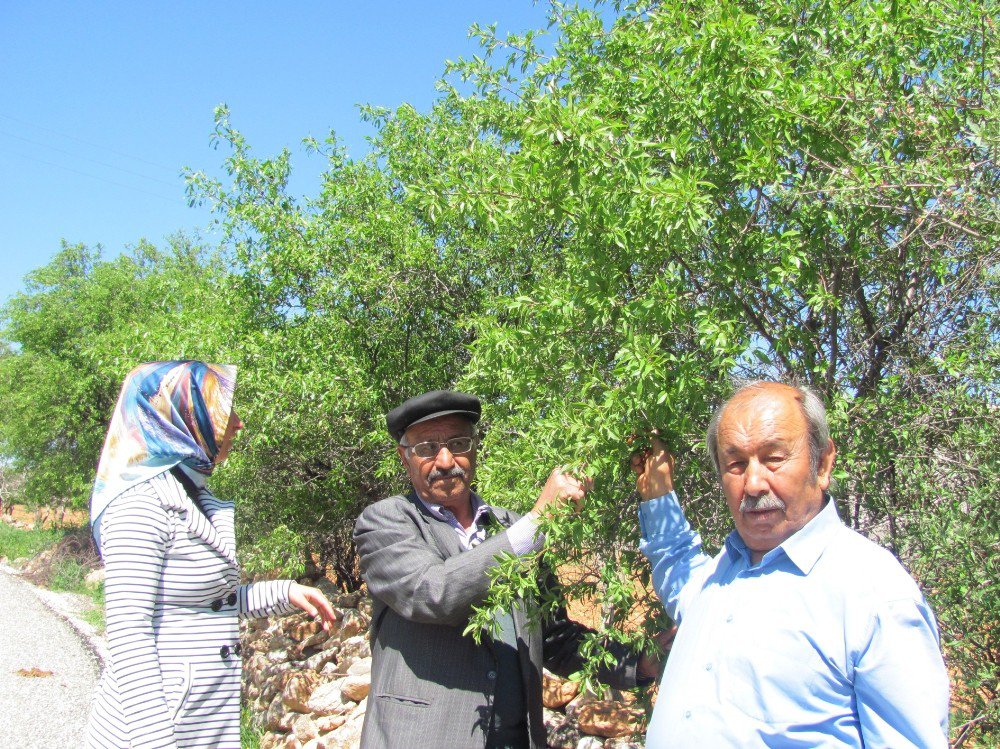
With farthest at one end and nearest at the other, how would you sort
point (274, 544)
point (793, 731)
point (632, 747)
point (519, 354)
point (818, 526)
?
1. point (274, 544)
2. point (632, 747)
3. point (519, 354)
4. point (818, 526)
5. point (793, 731)

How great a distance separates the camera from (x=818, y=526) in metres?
1.81

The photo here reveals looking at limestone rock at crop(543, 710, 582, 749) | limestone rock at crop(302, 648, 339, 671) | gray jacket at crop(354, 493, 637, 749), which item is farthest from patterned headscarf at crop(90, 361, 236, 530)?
limestone rock at crop(302, 648, 339, 671)

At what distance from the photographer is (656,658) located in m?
2.44

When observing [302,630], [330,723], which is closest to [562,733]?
[330,723]

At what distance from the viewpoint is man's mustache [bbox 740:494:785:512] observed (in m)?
1.86

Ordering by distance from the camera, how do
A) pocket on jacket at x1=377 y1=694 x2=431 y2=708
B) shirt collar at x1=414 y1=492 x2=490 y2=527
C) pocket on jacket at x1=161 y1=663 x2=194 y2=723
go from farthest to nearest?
1. shirt collar at x1=414 y1=492 x2=490 y2=527
2. pocket on jacket at x1=377 y1=694 x2=431 y2=708
3. pocket on jacket at x1=161 y1=663 x2=194 y2=723

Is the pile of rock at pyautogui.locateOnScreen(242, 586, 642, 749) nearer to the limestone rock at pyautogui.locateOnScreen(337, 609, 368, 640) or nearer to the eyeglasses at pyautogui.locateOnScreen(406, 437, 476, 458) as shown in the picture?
the limestone rock at pyautogui.locateOnScreen(337, 609, 368, 640)

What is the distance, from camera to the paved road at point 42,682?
8.44 metres

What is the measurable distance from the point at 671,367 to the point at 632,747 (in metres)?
3.24

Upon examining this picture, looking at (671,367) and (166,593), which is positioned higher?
(671,367)

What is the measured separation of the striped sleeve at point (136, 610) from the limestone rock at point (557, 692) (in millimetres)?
3570

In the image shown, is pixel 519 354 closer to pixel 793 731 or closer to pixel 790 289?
pixel 790 289

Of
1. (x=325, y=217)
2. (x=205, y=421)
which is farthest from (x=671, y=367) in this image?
(x=325, y=217)

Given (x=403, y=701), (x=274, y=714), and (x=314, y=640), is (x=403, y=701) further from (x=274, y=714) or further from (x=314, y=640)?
(x=314, y=640)
